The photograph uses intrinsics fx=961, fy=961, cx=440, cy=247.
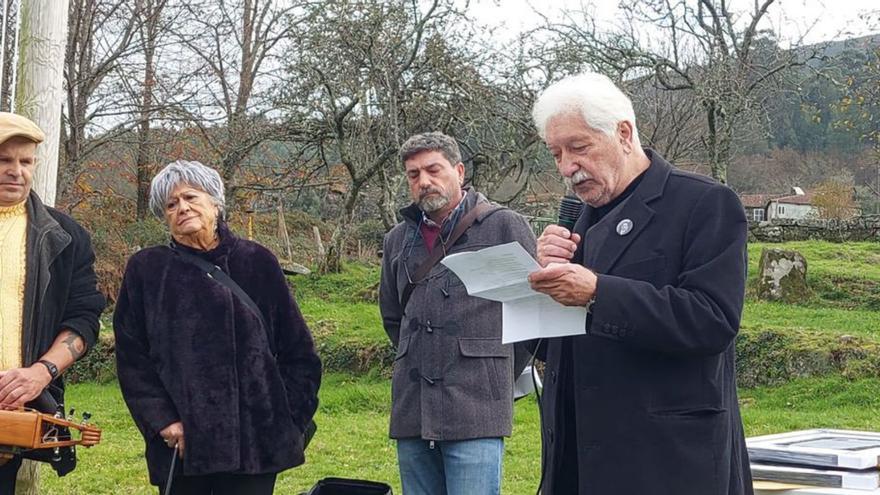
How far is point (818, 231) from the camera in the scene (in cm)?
2348

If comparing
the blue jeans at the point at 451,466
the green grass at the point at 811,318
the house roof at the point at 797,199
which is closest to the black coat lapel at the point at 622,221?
the blue jeans at the point at 451,466

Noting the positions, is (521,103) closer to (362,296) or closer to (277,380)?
(362,296)

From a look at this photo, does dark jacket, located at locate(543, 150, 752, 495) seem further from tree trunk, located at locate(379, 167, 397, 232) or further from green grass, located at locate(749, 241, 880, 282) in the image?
green grass, located at locate(749, 241, 880, 282)

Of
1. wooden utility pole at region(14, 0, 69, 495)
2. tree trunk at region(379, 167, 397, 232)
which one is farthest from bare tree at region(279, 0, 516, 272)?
wooden utility pole at region(14, 0, 69, 495)

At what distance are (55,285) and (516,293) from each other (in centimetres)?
194

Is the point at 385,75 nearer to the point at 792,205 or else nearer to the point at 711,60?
the point at 711,60

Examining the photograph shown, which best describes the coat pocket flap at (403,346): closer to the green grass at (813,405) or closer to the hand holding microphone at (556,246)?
the hand holding microphone at (556,246)

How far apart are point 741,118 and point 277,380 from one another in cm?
1160

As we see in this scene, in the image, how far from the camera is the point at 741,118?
13.8m

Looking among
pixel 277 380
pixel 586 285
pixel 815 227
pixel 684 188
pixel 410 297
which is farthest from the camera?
pixel 815 227

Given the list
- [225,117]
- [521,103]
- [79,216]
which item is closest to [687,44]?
[521,103]

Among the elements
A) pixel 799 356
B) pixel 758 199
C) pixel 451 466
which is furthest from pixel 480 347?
pixel 758 199

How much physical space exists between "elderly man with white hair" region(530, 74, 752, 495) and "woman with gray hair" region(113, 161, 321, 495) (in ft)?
4.31

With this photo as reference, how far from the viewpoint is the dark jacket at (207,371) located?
11.1 feet
